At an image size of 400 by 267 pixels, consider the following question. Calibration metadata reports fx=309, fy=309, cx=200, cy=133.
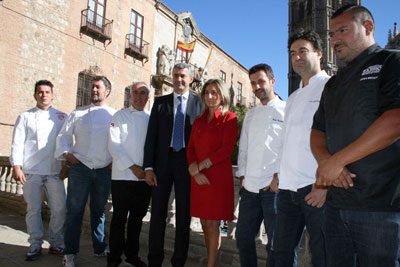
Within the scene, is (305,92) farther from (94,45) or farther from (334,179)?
(94,45)

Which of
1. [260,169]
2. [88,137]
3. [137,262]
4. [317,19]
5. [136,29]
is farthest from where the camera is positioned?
[317,19]

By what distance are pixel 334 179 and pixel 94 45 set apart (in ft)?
48.3

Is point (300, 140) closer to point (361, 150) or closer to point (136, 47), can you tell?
point (361, 150)

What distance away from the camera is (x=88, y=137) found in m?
3.70

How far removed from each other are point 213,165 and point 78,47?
505 inches

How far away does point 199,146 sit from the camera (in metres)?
3.01

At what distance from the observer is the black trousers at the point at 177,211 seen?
3.14 metres

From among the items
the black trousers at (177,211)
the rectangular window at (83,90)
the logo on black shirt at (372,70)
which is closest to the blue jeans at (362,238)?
the logo on black shirt at (372,70)

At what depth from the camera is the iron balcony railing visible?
13867 mm

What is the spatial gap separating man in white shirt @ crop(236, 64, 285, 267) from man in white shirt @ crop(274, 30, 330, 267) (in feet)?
0.85

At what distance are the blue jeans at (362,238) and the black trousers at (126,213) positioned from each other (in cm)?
219

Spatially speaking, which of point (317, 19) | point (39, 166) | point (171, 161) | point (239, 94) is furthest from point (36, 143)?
point (317, 19)

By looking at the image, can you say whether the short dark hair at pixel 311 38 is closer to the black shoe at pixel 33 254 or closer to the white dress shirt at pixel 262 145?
the white dress shirt at pixel 262 145

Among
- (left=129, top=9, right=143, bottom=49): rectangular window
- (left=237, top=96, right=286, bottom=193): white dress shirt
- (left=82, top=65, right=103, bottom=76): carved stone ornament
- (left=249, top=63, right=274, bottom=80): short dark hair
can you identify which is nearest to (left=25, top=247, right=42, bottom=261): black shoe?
(left=237, top=96, right=286, bottom=193): white dress shirt
